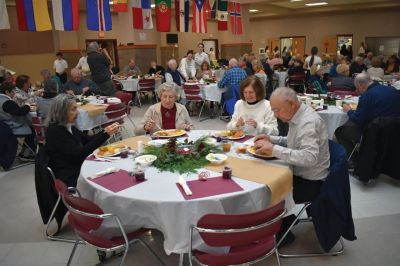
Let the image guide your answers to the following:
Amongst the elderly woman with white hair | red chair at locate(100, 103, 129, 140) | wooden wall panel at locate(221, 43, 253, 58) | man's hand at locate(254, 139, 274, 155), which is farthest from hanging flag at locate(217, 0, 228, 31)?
man's hand at locate(254, 139, 274, 155)

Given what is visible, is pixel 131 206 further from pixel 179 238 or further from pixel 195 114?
pixel 195 114

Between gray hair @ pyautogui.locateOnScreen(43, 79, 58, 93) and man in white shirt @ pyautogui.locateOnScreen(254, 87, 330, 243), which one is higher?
gray hair @ pyautogui.locateOnScreen(43, 79, 58, 93)

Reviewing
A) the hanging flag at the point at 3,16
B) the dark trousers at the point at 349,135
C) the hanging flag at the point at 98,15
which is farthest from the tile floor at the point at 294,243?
the hanging flag at the point at 98,15

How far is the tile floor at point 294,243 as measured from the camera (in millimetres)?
2564

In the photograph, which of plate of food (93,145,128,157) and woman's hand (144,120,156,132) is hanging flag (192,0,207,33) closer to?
woman's hand (144,120,156,132)

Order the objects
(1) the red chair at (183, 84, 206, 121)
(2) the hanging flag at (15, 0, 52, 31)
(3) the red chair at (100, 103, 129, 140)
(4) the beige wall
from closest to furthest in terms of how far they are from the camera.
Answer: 1. (3) the red chair at (100, 103, 129, 140)
2. (2) the hanging flag at (15, 0, 52, 31)
3. (1) the red chair at (183, 84, 206, 121)
4. (4) the beige wall

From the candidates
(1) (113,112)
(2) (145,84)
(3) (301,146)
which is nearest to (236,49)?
(2) (145,84)

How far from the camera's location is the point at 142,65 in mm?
11641

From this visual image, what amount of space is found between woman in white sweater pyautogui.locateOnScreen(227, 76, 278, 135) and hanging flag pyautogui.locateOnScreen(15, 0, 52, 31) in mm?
4563

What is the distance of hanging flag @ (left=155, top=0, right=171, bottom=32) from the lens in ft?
27.8

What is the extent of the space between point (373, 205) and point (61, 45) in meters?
13.0

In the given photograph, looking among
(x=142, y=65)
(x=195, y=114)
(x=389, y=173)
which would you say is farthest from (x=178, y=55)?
(x=389, y=173)

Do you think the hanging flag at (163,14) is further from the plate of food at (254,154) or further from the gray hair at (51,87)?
the plate of food at (254,154)

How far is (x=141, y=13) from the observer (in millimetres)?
8477
